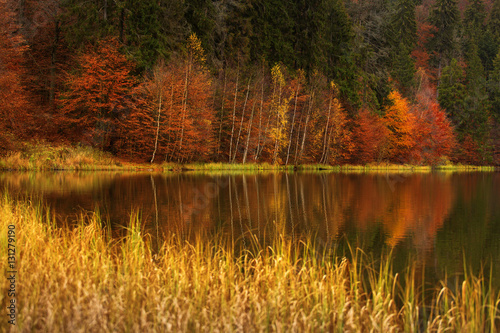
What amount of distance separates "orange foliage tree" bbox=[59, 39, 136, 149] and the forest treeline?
0.16 metres

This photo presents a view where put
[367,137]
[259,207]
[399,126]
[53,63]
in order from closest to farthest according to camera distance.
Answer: [259,207], [53,63], [367,137], [399,126]

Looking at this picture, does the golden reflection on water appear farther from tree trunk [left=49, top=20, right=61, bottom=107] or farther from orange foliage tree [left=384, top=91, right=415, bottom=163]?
orange foliage tree [left=384, top=91, right=415, bottom=163]

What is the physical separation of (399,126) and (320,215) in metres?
48.6

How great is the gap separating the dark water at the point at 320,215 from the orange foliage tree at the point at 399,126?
3615cm

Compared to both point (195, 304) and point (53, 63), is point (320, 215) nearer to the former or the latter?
point (195, 304)

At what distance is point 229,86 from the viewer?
44812mm

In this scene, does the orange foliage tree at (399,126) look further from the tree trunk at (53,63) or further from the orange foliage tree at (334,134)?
the tree trunk at (53,63)

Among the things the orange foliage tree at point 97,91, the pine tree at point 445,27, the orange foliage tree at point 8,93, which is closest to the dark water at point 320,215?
the orange foliage tree at point 8,93

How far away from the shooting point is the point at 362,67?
63812mm

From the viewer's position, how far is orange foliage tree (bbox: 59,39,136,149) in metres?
37.0

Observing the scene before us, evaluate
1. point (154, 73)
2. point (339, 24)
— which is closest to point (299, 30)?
point (339, 24)

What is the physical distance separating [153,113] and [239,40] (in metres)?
15.9

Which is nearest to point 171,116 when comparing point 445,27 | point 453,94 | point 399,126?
point 399,126

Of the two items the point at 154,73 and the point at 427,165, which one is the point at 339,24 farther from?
the point at 154,73
